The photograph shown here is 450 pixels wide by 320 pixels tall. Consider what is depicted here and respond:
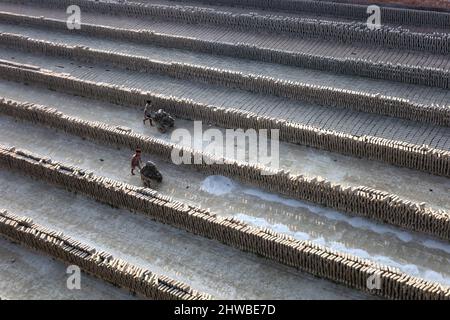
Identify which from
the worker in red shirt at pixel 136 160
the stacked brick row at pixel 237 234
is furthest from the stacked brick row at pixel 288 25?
the stacked brick row at pixel 237 234

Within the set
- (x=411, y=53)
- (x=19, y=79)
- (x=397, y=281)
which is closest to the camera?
(x=397, y=281)

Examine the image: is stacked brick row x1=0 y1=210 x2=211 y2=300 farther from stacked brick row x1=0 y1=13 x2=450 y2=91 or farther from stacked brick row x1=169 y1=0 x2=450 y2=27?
stacked brick row x1=169 y1=0 x2=450 y2=27

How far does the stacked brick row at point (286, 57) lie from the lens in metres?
21.5

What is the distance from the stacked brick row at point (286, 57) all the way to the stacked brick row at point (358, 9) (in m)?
3.56

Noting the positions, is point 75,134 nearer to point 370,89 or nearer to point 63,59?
point 63,59

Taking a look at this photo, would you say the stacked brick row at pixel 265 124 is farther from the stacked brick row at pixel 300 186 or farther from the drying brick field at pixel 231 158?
the stacked brick row at pixel 300 186

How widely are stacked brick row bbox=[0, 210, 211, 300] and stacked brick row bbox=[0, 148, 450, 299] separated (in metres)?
0.26

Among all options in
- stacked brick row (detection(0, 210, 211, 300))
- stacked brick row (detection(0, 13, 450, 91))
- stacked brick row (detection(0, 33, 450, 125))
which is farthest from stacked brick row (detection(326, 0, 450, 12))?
stacked brick row (detection(0, 210, 211, 300))

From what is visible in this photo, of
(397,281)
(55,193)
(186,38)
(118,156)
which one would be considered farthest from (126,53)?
(397,281)

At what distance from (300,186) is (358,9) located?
35.4ft

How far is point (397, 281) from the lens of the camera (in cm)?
1448

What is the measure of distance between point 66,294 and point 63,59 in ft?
41.2

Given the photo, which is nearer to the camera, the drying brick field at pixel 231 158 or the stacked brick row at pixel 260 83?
the drying brick field at pixel 231 158
